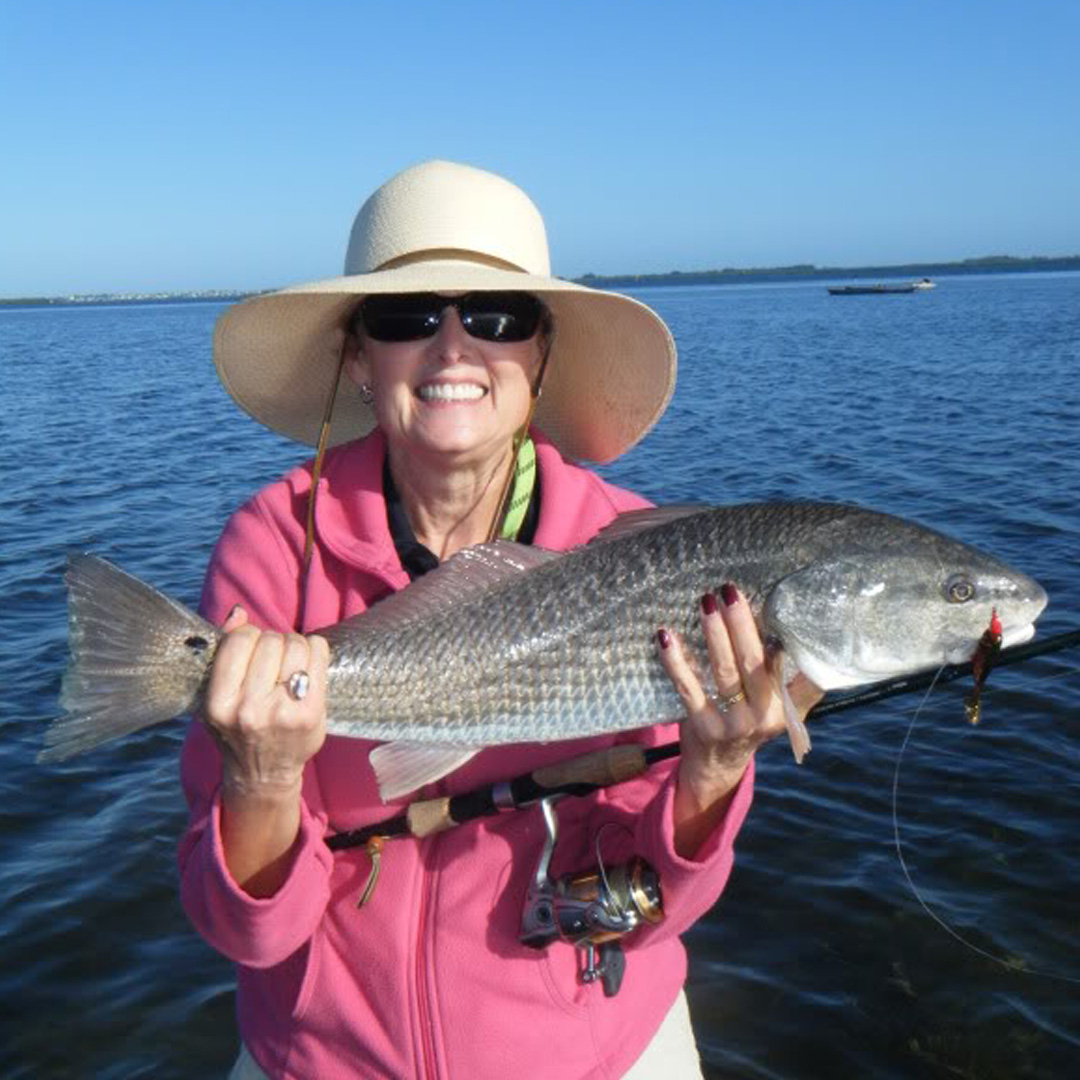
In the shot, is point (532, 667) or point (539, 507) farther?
point (539, 507)

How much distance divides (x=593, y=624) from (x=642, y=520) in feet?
1.30

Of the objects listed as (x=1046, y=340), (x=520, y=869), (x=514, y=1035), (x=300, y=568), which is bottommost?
(x=1046, y=340)

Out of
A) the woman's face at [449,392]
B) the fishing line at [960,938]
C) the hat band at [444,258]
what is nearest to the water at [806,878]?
the fishing line at [960,938]

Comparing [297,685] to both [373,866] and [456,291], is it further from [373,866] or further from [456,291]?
[456,291]

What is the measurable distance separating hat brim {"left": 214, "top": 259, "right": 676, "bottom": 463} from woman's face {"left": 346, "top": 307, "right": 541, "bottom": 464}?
0.19 meters

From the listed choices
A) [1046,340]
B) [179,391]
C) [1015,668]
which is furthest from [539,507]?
[1046,340]

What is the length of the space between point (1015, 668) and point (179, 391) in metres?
35.8

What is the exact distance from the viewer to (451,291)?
3635 mm

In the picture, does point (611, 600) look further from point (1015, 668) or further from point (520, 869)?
point (1015, 668)

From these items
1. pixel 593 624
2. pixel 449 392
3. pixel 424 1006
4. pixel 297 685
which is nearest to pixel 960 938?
pixel 593 624

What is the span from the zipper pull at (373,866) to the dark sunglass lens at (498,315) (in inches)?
65.7

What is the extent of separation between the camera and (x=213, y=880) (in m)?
3.18

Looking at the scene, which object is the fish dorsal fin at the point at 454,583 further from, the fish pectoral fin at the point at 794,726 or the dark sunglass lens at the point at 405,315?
the fish pectoral fin at the point at 794,726

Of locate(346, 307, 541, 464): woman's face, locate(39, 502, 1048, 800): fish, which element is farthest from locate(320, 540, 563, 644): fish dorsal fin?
locate(346, 307, 541, 464): woman's face
